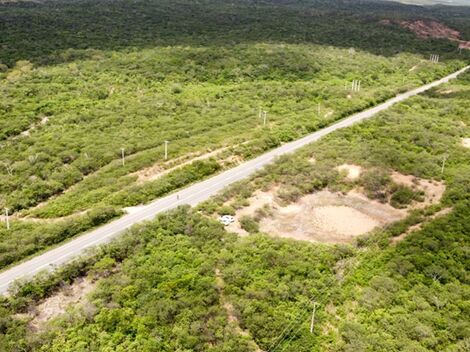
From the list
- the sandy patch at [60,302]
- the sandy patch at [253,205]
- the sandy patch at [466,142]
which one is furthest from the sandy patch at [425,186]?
the sandy patch at [60,302]

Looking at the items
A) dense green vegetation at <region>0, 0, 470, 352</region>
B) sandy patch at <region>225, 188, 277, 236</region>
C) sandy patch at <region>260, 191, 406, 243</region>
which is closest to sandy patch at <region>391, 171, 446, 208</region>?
dense green vegetation at <region>0, 0, 470, 352</region>

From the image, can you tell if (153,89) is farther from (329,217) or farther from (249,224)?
(329,217)

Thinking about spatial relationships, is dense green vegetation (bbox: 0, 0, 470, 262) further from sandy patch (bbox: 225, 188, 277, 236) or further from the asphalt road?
sandy patch (bbox: 225, 188, 277, 236)

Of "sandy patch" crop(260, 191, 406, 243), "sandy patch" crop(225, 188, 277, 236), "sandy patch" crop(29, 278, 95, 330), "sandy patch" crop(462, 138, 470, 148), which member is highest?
"sandy patch" crop(462, 138, 470, 148)

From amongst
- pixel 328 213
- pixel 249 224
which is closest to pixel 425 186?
pixel 328 213

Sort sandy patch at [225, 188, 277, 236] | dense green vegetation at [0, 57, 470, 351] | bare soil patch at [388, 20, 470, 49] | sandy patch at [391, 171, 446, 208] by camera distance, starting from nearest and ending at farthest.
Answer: dense green vegetation at [0, 57, 470, 351] → sandy patch at [225, 188, 277, 236] → sandy patch at [391, 171, 446, 208] → bare soil patch at [388, 20, 470, 49]

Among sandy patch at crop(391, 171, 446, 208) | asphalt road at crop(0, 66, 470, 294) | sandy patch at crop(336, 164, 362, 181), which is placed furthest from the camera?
sandy patch at crop(336, 164, 362, 181)

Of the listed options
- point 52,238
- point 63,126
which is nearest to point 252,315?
point 52,238
